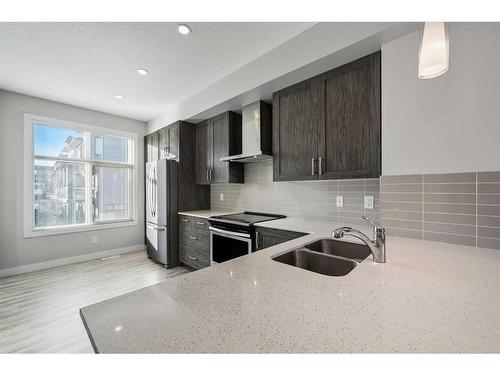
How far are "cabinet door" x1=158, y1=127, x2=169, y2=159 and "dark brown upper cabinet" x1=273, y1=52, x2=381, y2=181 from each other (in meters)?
2.14

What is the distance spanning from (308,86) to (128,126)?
11.8 feet

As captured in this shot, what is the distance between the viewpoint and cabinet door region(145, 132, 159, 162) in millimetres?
4058

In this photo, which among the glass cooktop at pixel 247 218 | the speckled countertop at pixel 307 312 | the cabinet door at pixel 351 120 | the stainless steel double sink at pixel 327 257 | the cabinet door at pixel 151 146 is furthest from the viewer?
the cabinet door at pixel 151 146

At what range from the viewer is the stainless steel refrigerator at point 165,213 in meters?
3.30

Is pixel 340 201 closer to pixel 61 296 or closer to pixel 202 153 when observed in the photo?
pixel 202 153

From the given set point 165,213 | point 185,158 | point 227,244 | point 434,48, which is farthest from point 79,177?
point 434,48

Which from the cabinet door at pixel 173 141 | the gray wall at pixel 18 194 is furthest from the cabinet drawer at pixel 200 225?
the gray wall at pixel 18 194

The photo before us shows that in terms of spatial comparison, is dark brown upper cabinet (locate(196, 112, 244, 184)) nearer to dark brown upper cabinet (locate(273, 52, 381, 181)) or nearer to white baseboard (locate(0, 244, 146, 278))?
dark brown upper cabinet (locate(273, 52, 381, 181))

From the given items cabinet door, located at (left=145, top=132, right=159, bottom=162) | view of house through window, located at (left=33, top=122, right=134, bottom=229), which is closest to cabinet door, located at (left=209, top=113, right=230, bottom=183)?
cabinet door, located at (left=145, top=132, right=159, bottom=162)

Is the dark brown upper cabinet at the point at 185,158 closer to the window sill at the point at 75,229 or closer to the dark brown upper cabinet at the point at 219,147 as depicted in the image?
the dark brown upper cabinet at the point at 219,147

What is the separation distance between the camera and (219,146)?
3.13 m

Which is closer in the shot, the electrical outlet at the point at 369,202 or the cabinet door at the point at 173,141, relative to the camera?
the electrical outlet at the point at 369,202

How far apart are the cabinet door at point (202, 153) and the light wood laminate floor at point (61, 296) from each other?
1.43 metres
